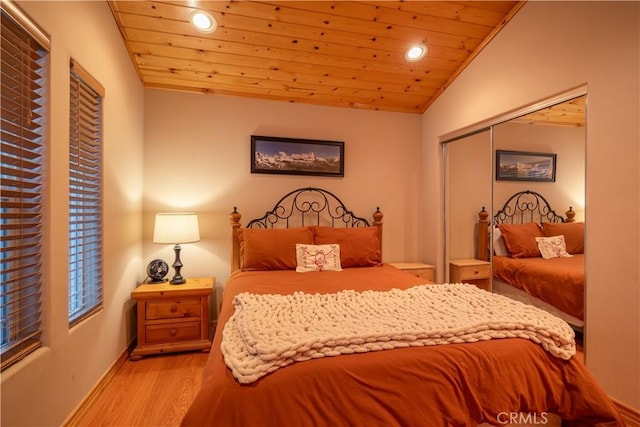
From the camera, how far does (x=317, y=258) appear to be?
8.42ft

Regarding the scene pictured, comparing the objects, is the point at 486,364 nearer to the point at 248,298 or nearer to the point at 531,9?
the point at 248,298

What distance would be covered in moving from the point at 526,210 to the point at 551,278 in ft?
1.77

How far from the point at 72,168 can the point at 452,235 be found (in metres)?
3.15

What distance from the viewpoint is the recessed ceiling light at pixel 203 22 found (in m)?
2.09

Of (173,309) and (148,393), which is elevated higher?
(173,309)

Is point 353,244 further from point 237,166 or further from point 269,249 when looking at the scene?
point 237,166

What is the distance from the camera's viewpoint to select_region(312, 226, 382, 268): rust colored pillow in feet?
8.69

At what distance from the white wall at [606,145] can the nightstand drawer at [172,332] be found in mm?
2710

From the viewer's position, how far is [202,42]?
2.33 metres

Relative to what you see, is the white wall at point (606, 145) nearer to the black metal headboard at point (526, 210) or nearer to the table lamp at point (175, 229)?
the black metal headboard at point (526, 210)

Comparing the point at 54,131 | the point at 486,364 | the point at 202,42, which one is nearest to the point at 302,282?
the point at 486,364

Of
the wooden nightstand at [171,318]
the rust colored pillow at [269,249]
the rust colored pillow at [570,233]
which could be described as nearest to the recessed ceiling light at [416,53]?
the rust colored pillow at [570,233]

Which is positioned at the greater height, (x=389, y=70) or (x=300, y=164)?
(x=389, y=70)

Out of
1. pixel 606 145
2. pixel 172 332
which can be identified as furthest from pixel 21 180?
pixel 606 145
